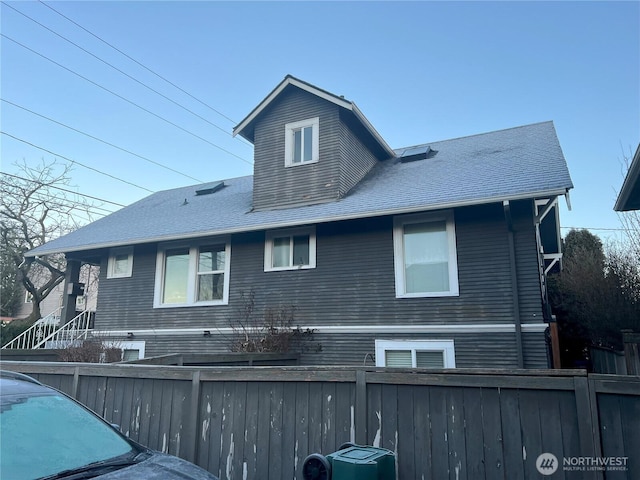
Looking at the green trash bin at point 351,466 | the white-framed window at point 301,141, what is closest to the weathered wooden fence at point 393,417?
the green trash bin at point 351,466

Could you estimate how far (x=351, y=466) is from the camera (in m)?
2.91

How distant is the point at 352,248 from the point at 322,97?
13.4 ft

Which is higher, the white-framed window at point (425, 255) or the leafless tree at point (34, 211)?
the leafless tree at point (34, 211)

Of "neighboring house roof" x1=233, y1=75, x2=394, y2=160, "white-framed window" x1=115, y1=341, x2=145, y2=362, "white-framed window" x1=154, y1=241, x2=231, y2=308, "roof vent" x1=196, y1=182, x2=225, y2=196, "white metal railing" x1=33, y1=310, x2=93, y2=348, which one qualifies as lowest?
"white-framed window" x1=115, y1=341, x2=145, y2=362

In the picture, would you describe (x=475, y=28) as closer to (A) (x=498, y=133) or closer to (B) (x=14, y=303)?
(A) (x=498, y=133)

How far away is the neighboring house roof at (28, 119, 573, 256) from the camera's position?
8.49m

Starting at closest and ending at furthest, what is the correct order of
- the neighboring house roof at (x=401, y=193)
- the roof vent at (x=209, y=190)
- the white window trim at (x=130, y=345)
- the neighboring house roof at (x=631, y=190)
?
the neighboring house roof at (x=631, y=190)
the neighboring house roof at (x=401, y=193)
the white window trim at (x=130, y=345)
the roof vent at (x=209, y=190)

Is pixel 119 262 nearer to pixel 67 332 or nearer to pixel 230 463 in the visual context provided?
pixel 67 332

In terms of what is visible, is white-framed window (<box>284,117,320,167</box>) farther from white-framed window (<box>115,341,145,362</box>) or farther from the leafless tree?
the leafless tree

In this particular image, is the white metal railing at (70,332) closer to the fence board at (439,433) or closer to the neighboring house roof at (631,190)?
the fence board at (439,433)

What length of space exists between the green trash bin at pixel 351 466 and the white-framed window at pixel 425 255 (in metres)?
5.98

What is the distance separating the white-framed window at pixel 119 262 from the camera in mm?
12766

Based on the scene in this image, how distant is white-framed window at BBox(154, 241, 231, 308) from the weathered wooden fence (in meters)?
6.13

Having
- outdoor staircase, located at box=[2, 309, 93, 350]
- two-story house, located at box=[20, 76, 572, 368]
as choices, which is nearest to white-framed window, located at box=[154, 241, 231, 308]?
two-story house, located at box=[20, 76, 572, 368]
